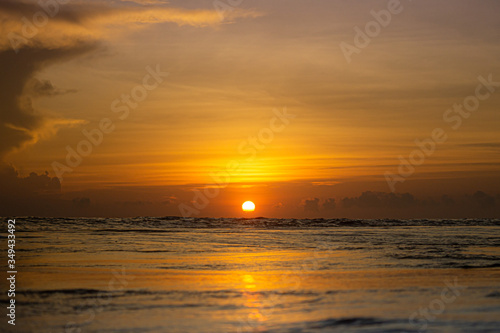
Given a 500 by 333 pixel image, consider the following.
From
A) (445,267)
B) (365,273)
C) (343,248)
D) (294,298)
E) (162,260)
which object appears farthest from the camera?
(343,248)

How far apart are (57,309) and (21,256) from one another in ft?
42.7

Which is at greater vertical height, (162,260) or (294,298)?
(162,260)

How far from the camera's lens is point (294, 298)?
14.6 meters

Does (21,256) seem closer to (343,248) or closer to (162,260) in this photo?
(162,260)

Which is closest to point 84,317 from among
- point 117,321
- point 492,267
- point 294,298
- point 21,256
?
point 117,321

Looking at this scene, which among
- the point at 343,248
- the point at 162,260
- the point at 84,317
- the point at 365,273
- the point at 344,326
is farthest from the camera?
the point at 343,248

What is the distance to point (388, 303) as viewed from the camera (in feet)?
45.2

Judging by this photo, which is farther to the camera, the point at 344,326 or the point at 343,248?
the point at 343,248

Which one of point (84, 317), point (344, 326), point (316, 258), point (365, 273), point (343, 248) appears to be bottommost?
point (344, 326)

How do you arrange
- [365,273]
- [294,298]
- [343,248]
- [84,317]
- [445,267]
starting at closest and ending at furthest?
[84,317]
[294,298]
[365,273]
[445,267]
[343,248]

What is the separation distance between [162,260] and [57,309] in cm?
1080

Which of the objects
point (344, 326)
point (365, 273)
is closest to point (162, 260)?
point (365, 273)

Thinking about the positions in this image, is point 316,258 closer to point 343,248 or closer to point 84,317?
point 343,248

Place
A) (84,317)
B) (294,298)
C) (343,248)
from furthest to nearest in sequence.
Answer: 1. (343,248)
2. (294,298)
3. (84,317)
